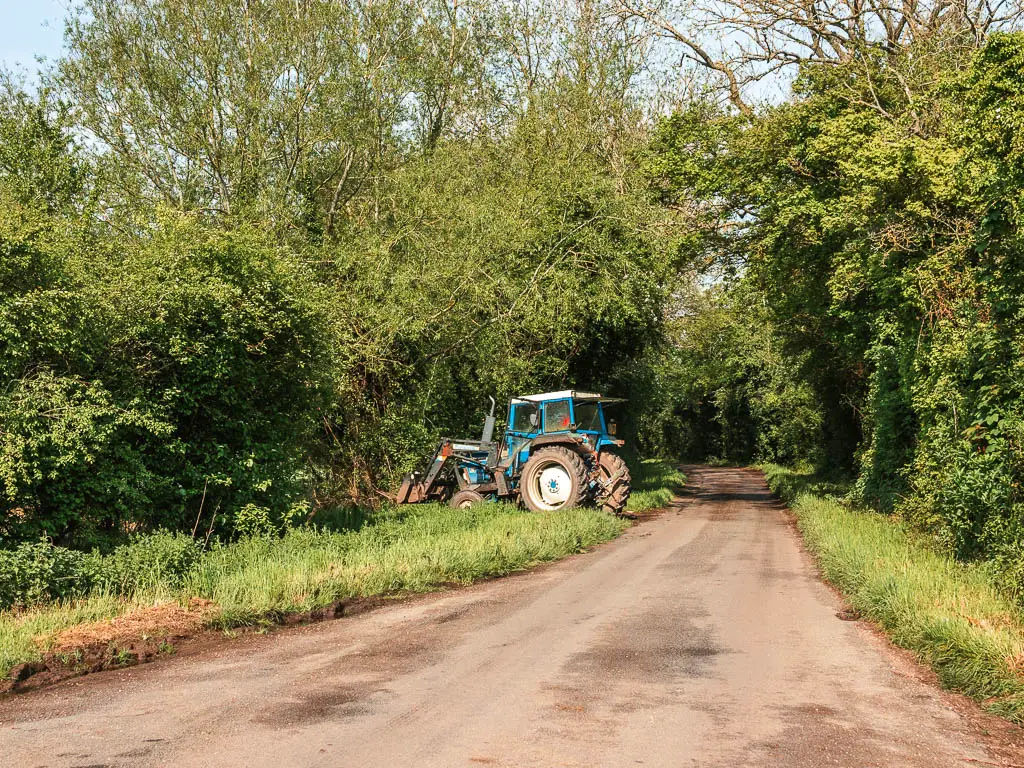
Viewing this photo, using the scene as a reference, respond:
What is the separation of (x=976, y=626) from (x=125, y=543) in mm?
9408

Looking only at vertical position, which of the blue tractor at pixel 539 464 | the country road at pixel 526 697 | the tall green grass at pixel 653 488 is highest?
the blue tractor at pixel 539 464

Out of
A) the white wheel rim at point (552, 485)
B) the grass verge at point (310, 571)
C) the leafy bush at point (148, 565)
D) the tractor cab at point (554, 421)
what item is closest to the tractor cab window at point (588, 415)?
the tractor cab at point (554, 421)

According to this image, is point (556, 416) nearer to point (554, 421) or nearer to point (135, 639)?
point (554, 421)

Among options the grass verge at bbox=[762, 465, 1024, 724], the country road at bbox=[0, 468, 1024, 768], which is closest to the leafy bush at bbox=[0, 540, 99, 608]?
the country road at bbox=[0, 468, 1024, 768]

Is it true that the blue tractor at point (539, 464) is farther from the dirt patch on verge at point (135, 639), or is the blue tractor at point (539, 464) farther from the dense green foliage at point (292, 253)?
the dirt patch on verge at point (135, 639)

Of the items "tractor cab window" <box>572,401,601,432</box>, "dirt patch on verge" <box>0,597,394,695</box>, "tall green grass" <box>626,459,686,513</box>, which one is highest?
"tractor cab window" <box>572,401,601,432</box>

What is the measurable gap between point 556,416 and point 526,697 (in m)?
12.8

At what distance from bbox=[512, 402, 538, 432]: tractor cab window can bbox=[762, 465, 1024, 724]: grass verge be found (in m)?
6.49

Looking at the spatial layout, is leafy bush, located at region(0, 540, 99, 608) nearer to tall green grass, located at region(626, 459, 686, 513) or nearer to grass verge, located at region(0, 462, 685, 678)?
grass verge, located at region(0, 462, 685, 678)

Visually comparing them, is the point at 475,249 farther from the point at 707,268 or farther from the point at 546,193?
the point at 707,268

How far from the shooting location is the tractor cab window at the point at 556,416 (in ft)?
61.8

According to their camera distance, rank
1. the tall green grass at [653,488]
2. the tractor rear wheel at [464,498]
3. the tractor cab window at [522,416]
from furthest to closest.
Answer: the tall green grass at [653,488] < the tractor cab window at [522,416] < the tractor rear wheel at [464,498]

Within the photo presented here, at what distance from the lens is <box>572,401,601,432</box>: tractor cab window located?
19.0 m

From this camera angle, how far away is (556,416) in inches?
745
